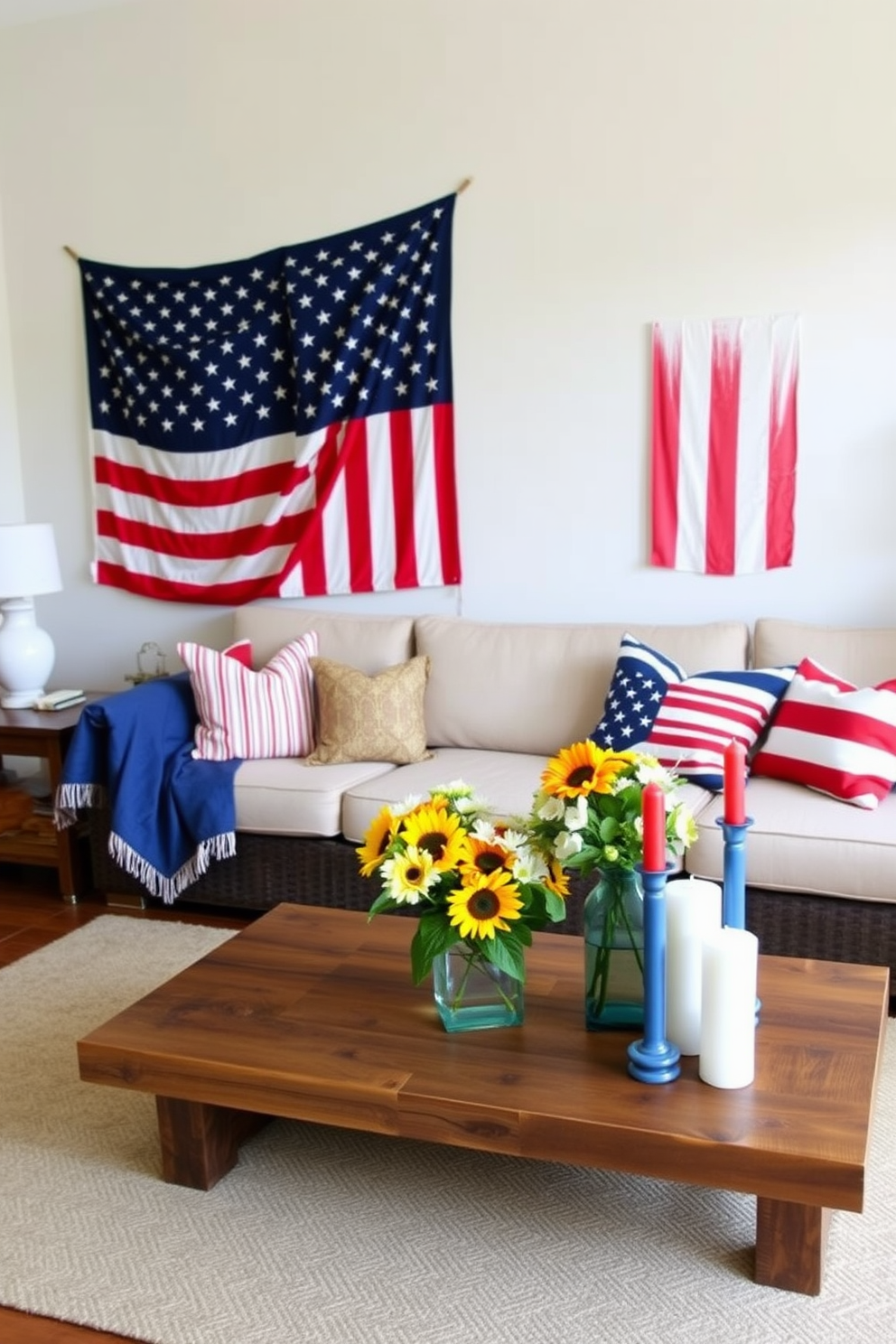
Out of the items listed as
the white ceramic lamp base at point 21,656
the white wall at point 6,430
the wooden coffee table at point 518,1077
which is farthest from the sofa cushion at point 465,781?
the white wall at point 6,430

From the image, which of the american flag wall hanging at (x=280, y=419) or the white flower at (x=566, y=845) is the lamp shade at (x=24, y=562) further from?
the white flower at (x=566, y=845)

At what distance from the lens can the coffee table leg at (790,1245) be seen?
5.72ft

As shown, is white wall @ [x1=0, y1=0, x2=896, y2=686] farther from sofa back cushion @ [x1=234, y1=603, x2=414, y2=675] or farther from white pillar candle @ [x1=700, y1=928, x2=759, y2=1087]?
white pillar candle @ [x1=700, y1=928, x2=759, y2=1087]

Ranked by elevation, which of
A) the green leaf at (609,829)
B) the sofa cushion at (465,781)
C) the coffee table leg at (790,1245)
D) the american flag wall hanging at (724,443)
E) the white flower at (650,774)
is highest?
the american flag wall hanging at (724,443)

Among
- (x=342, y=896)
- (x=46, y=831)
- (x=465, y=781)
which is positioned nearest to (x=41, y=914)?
(x=46, y=831)

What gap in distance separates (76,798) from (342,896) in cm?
86

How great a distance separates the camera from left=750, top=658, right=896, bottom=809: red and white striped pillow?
2865 millimetres

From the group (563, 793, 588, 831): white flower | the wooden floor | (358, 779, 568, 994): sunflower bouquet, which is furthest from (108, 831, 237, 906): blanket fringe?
(563, 793, 588, 831): white flower

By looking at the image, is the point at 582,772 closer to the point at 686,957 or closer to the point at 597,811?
the point at 597,811

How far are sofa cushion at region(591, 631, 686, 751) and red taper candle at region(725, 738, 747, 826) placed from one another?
136 centimetres

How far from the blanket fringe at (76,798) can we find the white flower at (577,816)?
2012mm

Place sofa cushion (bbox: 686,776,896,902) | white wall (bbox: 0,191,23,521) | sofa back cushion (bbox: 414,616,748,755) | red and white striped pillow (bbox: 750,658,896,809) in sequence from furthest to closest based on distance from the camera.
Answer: white wall (bbox: 0,191,23,521) → sofa back cushion (bbox: 414,616,748,755) → red and white striped pillow (bbox: 750,658,896,809) → sofa cushion (bbox: 686,776,896,902)

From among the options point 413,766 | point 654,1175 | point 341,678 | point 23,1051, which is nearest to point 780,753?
point 413,766

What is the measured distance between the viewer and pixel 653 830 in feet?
5.44
